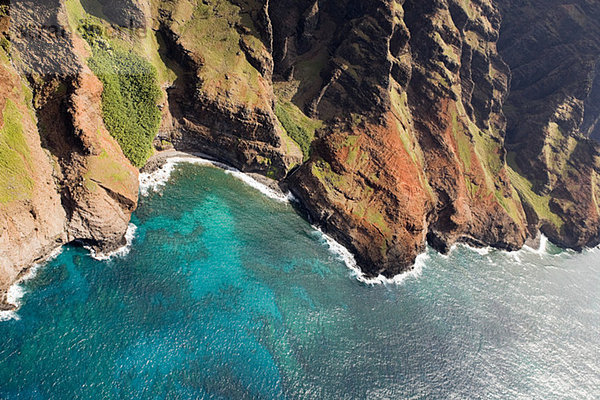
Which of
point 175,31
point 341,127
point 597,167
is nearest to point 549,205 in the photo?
point 597,167

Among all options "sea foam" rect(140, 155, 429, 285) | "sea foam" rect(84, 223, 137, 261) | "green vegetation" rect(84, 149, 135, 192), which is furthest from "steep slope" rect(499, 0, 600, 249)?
"green vegetation" rect(84, 149, 135, 192)

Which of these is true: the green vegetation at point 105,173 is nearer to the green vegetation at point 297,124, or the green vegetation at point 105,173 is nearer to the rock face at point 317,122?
the rock face at point 317,122

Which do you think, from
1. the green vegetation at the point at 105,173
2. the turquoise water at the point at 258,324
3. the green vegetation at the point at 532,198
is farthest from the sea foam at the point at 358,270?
the green vegetation at the point at 532,198

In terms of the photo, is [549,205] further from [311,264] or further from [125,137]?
[125,137]

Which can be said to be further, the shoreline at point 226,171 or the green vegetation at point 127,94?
the green vegetation at point 127,94

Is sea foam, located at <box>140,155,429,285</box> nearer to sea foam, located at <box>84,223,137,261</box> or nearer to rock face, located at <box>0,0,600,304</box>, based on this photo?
rock face, located at <box>0,0,600,304</box>

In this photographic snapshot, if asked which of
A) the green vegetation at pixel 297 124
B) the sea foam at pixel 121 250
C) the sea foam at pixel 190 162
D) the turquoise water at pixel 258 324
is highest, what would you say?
the green vegetation at pixel 297 124
